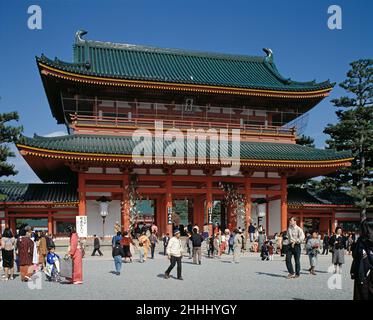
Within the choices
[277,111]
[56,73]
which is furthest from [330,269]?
[56,73]

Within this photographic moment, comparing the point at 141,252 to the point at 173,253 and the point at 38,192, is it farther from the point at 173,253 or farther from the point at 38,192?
the point at 38,192

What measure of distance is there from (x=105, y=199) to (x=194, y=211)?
7850mm

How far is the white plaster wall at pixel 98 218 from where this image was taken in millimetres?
27828

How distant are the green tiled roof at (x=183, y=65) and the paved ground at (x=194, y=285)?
51.1 ft

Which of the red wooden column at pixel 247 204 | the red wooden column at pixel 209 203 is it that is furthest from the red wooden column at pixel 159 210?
the red wooden column at pixel 247 204

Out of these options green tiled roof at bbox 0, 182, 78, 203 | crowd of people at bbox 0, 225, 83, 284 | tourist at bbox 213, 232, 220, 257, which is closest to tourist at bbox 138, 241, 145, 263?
A: tourist at bbox 213, 232, 220, 257

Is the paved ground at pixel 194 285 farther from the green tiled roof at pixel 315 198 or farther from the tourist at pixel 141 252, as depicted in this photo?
the green tiled roof at pixel 315 198

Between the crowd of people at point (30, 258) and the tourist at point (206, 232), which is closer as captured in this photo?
the crowd of people at point (30, 258)

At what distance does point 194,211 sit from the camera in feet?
107

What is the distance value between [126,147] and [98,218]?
483cm

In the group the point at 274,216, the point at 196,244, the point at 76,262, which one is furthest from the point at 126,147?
the point at 76,262

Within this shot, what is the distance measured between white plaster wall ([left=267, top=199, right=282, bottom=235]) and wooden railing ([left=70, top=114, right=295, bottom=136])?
487cm

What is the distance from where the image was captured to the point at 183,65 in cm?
3528

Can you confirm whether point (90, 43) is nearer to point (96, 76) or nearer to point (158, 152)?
point (96, 76)
